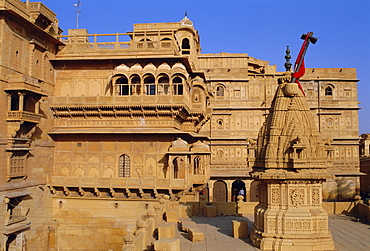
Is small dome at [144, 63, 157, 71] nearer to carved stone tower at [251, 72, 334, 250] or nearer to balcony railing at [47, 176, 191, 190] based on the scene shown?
balcony railing at [47, 176, 191, 190]

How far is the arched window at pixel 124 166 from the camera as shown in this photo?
20.8m

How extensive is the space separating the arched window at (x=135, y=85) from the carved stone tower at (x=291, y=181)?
1247 centimetres

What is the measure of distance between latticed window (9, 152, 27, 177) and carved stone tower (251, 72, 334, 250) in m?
12.9

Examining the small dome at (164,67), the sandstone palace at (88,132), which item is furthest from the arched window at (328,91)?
the small dome at (164,67)

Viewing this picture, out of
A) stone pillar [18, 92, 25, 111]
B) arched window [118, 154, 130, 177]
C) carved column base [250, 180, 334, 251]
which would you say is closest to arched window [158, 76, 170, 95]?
arched window [118, 154, 130, 177]

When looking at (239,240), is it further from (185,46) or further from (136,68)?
(185,46)

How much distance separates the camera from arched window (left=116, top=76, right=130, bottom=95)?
68.9 feet

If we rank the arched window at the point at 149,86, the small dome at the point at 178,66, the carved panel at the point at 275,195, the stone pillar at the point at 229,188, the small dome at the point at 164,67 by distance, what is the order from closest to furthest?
the carved panel at the point at 275,195 < the small dome at the point at 178,66 < the small dome at the point at 164,67 < the arched window at the point at 149,86 < the stone pillar at the point at 229,188

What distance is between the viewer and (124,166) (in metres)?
20.8

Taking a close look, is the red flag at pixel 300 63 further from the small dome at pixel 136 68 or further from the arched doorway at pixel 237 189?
the arched doorway at pixel 237 189

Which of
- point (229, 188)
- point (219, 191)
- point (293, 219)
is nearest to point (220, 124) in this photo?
point (229, 188)

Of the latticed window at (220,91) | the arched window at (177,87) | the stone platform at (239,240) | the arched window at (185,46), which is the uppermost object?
the arched window at (185,46)

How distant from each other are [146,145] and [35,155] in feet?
19.9

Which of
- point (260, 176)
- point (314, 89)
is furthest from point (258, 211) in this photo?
point (314, 89)
